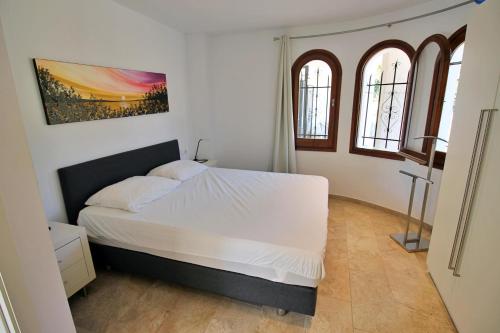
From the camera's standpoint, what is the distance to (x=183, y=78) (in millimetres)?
3766

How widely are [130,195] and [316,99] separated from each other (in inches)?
113

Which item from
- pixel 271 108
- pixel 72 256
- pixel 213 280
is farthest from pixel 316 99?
pixel 72 256

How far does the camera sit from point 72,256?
1.83 m

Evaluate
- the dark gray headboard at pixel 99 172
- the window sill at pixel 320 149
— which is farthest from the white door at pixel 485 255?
the dark gray headboard at pixel 99 172

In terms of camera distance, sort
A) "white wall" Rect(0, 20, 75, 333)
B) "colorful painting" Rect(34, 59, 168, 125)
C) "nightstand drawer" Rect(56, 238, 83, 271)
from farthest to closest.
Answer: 1. "colorful painting" Rect(34, 59, 168, 125)
2. "nightstand drawer" Rect(56, 238, 83, 271)
3. "white wall" Rect(0, 20, 75, 333)

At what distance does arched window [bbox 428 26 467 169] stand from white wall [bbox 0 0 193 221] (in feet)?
10.7

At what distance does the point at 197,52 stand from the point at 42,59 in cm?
219

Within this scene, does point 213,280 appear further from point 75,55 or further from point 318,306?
point 75,55

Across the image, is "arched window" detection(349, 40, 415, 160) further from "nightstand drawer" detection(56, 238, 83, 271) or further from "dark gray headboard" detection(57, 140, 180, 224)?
"nightstand drawer" detection(56, 238, 83, 271)

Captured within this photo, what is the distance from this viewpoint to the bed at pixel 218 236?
64.7 inches

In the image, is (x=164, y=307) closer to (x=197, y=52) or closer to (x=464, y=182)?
(x=464, y=182)

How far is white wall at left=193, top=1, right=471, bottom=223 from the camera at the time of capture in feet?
10.7

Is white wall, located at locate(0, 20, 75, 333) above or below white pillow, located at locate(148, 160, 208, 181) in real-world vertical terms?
above

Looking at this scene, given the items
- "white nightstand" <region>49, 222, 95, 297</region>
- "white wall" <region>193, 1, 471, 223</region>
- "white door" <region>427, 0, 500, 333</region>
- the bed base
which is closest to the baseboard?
"white wall" <region>193, 1, 471, 223</region>
